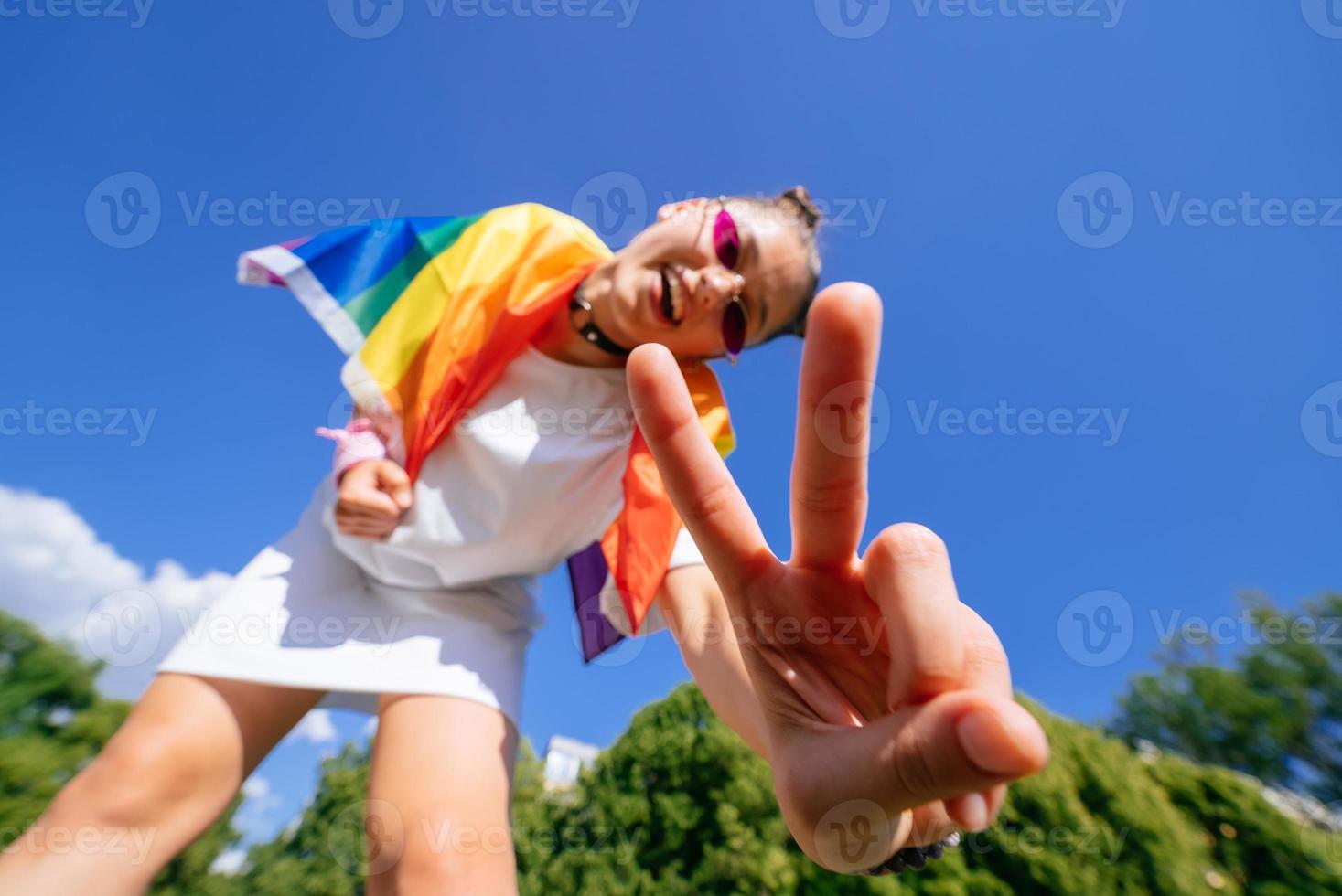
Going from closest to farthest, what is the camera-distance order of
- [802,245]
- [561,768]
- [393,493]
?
[393,493], [802,245], [561,768]

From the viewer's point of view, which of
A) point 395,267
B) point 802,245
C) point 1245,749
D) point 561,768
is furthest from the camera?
point 561,768

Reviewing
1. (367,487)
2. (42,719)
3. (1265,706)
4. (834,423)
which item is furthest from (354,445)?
(1265,706)

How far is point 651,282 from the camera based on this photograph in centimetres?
149

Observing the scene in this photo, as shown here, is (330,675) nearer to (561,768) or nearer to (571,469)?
(571,469)

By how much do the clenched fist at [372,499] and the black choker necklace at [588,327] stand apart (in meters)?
0.56

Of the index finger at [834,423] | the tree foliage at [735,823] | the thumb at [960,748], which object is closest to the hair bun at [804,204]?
the index finger at [834,423]

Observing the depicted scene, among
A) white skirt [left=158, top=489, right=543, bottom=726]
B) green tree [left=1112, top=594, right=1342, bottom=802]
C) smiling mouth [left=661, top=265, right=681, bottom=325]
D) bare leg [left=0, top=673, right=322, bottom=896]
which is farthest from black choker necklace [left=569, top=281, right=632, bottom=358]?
green tree [left=1112, top=594, right=1342, bottom=802]

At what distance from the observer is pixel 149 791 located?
105cm

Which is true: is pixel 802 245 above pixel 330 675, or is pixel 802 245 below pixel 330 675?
above

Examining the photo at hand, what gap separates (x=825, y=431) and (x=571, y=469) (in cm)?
86

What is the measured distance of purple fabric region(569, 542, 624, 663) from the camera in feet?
5.03

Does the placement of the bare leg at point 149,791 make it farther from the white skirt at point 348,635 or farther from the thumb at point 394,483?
the thumb at point 394,483

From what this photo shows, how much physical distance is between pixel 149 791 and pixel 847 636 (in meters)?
1.19

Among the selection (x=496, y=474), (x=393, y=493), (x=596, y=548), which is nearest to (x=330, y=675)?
(x=393, y=493)
